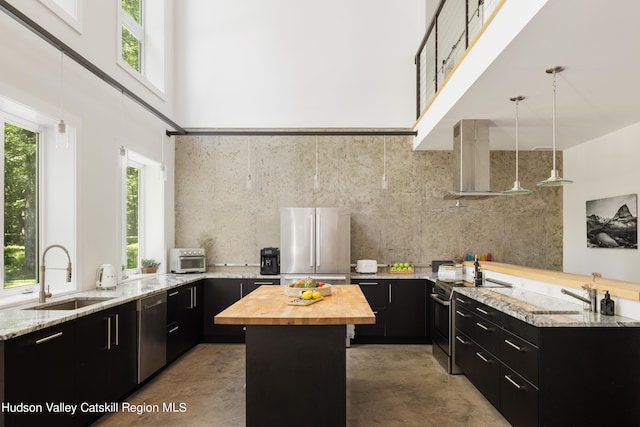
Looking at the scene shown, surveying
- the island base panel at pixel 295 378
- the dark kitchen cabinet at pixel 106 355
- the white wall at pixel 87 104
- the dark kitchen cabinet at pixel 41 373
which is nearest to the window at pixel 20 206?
the white wall at pixel 87 104

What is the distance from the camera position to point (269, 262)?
608 centimetres

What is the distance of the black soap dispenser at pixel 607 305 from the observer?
295 centimetres

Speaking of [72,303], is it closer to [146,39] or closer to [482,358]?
[482,358]

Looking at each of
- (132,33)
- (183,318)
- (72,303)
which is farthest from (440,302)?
(132,33)

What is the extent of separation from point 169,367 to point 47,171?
2457 mm

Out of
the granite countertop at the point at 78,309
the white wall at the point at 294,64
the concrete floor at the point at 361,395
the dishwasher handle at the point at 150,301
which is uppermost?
the white wall at the point at 294,64

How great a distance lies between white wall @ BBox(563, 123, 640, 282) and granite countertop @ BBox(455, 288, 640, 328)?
2.16 metres

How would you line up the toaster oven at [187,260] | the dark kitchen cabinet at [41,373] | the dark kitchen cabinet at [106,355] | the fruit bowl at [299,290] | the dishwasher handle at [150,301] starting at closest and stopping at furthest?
the dark kitchen cabinet at [41,373]
the dark kitchen cabinet at [106,355]
the fruit bowl at [299,290]
the dishwasher handle at [150,301]
the toaster oven at [187,260]

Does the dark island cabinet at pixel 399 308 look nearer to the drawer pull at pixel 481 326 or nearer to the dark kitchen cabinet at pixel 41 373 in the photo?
the drawer pull at pixel 481 326

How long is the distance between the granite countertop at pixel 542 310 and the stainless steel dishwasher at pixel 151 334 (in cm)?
312

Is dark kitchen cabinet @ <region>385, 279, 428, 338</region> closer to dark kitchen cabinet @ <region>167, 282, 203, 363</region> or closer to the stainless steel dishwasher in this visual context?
dark kitchen cabinet @ <region>167, 282, 203, 363</region>

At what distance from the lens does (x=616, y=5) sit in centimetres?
233

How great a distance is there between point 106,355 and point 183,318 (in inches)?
71.4

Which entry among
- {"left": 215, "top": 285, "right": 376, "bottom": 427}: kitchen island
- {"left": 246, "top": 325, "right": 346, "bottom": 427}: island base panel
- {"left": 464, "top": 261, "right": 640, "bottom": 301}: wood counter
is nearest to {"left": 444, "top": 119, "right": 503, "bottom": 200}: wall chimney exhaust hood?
{"left": 464, "top": 261, "right": 640, "bottom": 301}: wood counter
